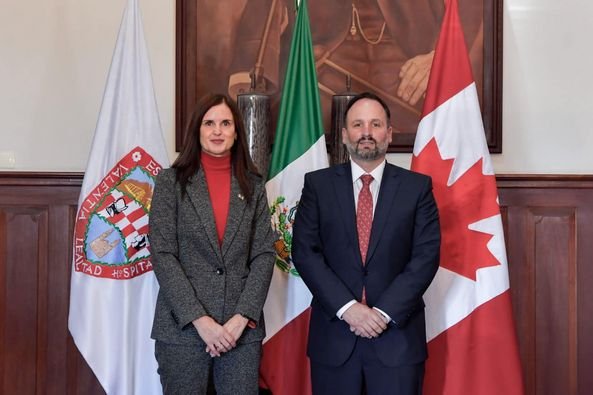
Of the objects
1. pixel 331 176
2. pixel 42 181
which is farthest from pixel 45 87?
pixel 331 176

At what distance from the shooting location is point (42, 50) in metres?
3.07

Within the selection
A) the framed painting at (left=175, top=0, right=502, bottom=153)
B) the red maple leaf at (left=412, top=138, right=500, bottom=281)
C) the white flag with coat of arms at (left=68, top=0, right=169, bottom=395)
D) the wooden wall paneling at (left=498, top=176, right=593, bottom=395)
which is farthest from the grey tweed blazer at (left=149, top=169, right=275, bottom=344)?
the wooden wall paneling at (left=498, top=176, right=593, bottom=395)

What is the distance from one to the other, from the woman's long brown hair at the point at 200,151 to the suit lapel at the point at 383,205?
0.42 metres

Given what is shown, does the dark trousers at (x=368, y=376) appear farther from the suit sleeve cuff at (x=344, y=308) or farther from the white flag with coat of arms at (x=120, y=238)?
the white flag with coat of arms at (x=120, y=238)

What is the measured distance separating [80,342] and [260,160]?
102cm

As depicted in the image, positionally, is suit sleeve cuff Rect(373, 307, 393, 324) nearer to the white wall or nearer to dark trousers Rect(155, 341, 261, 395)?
dark trousers Rect(155, 341, 261, 395)

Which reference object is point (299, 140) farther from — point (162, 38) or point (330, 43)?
point (162, 38)

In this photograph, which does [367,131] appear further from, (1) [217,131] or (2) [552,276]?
(2) [552,276]

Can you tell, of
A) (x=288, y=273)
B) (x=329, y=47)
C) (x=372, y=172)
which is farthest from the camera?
(x=329, y=47)

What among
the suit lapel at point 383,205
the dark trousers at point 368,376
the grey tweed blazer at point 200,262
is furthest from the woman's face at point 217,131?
the dark trousers at point 368,376

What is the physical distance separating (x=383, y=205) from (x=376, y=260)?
0.18 m

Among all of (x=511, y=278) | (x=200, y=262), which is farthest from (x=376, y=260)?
(x=511, y=278)

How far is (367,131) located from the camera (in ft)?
7.03

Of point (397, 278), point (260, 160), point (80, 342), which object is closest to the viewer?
point (397, 278)
